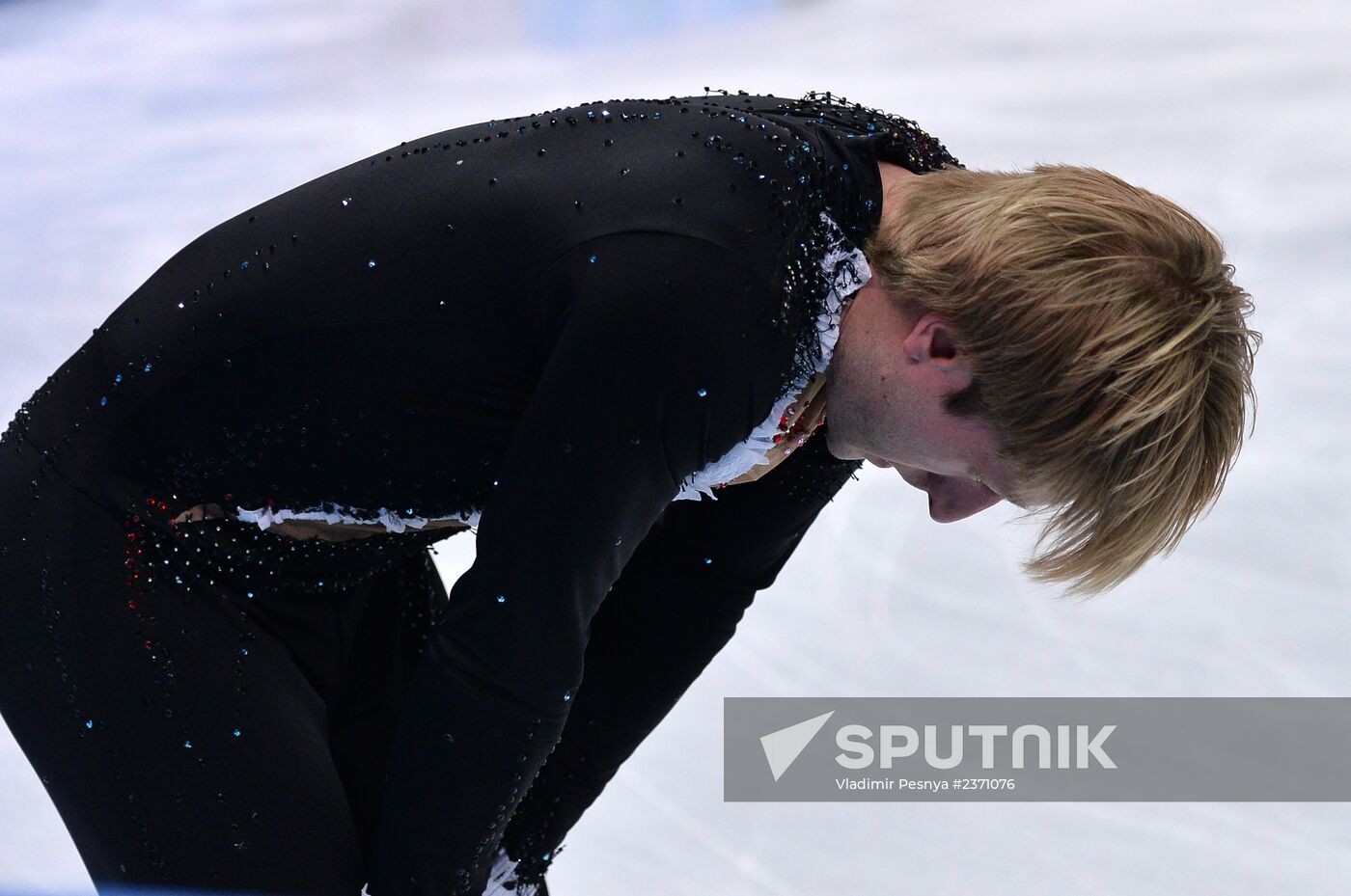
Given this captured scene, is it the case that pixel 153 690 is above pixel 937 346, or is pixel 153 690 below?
below

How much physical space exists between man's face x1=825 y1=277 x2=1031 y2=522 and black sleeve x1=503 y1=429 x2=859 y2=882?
31 centimetres

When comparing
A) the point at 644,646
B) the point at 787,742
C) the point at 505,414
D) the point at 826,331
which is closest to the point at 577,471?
the point at 505,414

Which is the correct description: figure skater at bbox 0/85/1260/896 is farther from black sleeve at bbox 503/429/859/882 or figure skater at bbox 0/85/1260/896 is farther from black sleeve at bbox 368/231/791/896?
black sleeve at bbox 503/429/859/882

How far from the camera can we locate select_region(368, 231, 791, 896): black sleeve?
82 cm

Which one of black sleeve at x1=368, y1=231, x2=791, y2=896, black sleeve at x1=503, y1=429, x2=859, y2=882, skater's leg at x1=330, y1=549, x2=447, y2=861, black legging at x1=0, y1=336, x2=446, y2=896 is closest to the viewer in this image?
black sleeve at x1=368, y1=231, x2=791, y2=896

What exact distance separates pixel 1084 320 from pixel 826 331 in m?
0.16

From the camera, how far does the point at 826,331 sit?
914 millimetres

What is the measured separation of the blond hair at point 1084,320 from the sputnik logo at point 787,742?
2.68 ft

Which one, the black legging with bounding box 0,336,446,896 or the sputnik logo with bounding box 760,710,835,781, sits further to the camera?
the sputnik logo with bounding box 760,710,835,781

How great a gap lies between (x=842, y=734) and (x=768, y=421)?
33.8 inches

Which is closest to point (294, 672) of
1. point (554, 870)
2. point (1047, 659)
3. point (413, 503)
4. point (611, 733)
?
point (413, 503)

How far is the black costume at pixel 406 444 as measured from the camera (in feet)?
→ 2.78

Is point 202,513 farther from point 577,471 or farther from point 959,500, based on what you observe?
point 959,500

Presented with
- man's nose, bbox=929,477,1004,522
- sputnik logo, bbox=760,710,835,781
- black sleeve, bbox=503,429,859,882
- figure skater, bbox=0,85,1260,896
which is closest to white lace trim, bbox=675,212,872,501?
figure skater, bbox=0,85,1260,896
